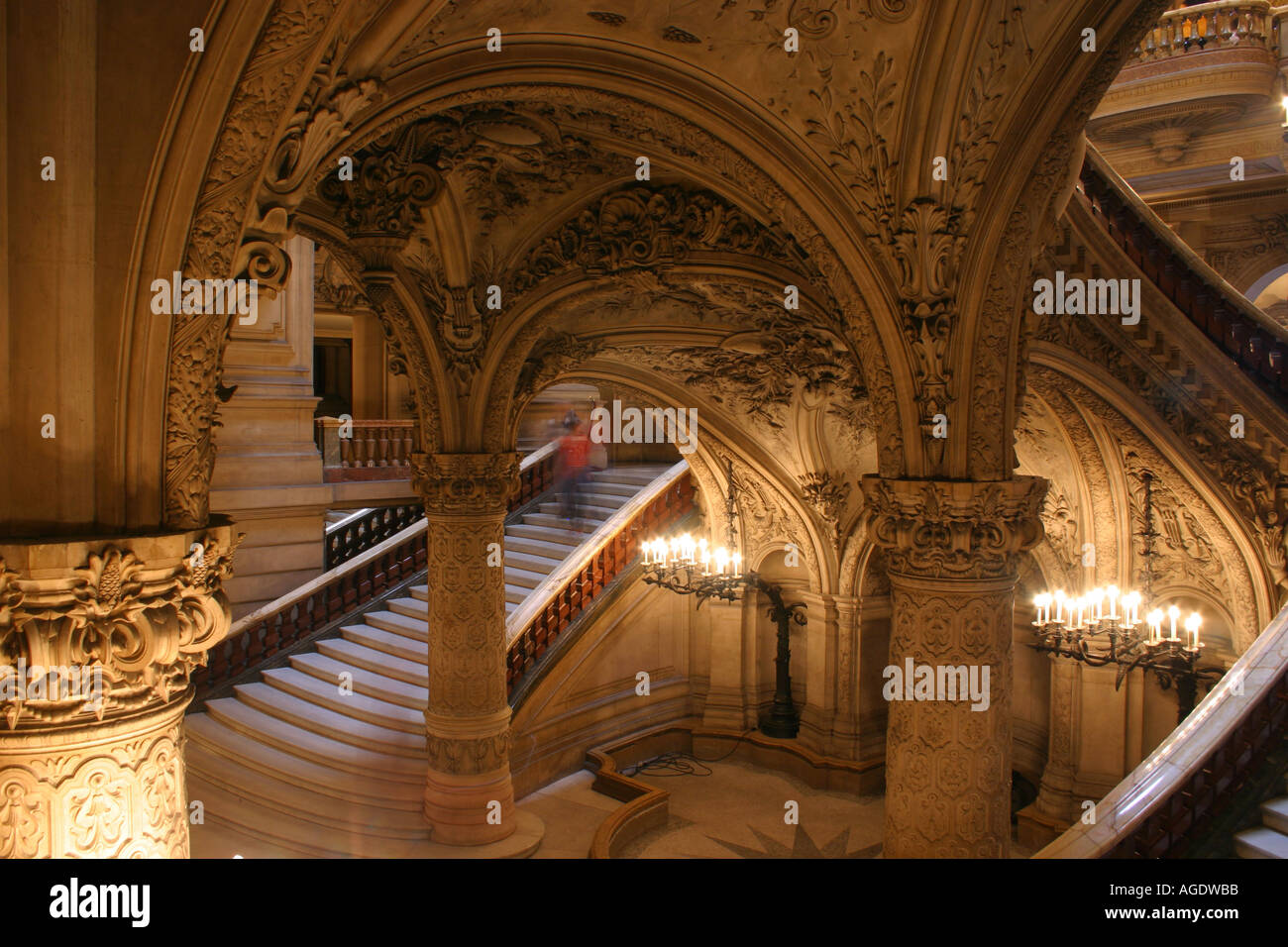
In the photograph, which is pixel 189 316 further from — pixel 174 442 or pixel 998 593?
pixel 998 593

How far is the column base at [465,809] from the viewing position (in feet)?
27.3

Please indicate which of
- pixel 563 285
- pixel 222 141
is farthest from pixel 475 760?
pixel 222 141

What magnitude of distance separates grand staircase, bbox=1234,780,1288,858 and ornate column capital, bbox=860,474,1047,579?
1618 mm

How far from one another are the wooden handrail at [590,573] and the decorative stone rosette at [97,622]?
752 cm

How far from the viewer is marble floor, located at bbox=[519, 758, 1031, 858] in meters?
9.27

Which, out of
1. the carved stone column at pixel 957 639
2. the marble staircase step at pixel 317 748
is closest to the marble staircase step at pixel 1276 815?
the carved stone column at pixel 957 639

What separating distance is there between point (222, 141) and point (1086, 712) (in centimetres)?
953

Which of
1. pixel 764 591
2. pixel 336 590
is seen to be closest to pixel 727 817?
pixel 764 591

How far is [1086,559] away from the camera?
9.66 metres

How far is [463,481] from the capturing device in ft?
27.2

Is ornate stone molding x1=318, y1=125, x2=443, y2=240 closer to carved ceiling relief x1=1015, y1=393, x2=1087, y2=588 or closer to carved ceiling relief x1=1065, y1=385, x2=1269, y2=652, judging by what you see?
carved ceiling relief x1=1065, y1=385, x2=1269, y2=652

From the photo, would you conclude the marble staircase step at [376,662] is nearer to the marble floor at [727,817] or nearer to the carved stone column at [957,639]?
the marble floor at [727,817]
